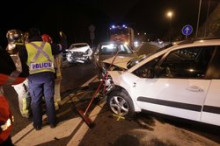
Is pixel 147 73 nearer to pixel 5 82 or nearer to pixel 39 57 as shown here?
pixel 39 57

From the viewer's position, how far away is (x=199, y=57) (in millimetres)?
4355

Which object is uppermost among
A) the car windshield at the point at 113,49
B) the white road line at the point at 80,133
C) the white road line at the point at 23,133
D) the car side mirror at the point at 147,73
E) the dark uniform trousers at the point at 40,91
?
the car windshield at the point at 113,49

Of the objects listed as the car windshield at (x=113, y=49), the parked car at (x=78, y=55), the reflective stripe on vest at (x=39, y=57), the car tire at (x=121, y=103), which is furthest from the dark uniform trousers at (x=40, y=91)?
the parked car at (x=78, y=55)

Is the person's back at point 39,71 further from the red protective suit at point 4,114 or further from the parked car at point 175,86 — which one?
the red protective suit at point 4,114

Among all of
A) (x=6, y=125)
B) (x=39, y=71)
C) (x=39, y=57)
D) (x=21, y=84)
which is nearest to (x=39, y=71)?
(x=39, y=71)

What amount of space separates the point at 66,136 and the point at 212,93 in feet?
8.83

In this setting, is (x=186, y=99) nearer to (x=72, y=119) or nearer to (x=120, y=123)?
(x=120, y=123)

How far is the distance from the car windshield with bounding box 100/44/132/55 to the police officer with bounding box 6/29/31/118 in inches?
193

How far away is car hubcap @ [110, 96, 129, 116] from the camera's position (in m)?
4.42

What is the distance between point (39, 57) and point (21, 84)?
112 centimetres

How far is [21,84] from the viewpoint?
455 cm

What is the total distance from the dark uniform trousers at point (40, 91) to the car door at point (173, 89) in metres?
1.77

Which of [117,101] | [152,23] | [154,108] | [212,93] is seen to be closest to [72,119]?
[117,101]

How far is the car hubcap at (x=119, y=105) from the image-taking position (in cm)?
442
